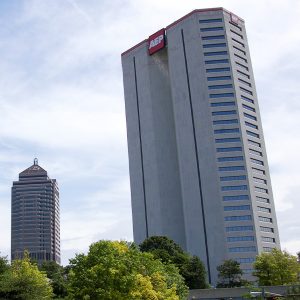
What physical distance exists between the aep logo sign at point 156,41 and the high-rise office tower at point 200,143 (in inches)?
13.8

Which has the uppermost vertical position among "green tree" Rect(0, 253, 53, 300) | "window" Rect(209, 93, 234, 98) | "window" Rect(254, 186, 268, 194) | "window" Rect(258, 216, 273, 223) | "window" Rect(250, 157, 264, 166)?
"window" Rect(209, 93, 234, 98)

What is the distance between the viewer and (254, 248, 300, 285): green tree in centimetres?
8231

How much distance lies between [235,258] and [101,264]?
3570 inches

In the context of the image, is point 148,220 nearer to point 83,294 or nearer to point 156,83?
point 156,83

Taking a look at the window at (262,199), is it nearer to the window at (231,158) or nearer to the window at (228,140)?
the window at (231,158)

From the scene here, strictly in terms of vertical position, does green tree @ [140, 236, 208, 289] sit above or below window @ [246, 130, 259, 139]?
below

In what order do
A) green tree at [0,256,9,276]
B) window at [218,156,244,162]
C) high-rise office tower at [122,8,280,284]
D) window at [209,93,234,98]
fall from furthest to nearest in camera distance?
window at [209,93,234,98], window at [218,156,244,162], high-rise office tower at [122,8,280,284], green tree at [0,256,9,276]

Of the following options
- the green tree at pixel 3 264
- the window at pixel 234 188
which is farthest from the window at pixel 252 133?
the green tree at pixel 3 264

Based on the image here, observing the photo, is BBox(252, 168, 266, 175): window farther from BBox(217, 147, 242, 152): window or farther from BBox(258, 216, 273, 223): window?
BBox(258, 216, 273, 223): window

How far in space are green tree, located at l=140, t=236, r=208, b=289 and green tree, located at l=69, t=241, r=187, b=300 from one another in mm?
43497

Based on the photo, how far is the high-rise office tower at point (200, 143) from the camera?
415 feet

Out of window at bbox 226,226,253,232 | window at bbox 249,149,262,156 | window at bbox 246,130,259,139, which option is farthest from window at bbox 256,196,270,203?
window at bbox 246,130,259,139

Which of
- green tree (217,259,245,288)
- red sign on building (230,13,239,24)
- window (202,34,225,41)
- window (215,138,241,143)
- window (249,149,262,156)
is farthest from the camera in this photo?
red sign on building (230,13,239,24)

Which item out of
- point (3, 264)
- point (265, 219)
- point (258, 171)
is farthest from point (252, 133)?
point (3, 264)
